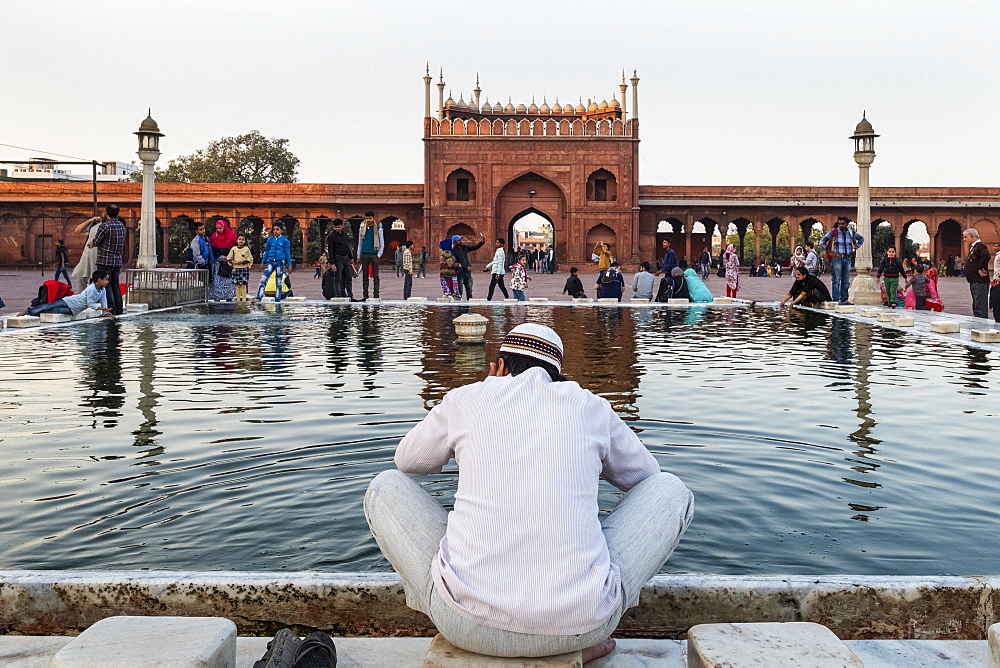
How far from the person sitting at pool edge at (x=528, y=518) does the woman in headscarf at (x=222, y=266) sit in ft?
42.7

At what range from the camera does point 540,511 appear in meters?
1.91

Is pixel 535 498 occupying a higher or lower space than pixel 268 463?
higher

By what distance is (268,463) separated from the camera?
4004 mm

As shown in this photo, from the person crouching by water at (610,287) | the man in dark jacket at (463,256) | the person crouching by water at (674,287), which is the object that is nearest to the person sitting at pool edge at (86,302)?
the man in dark jacket at (463,256)

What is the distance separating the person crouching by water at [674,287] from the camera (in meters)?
15.1

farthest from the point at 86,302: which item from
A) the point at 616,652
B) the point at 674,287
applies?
the point at 616,652

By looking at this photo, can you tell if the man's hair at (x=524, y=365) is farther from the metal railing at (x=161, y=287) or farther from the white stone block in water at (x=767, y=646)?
the metal railing at (x=161, y=287)

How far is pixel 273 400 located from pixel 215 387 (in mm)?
674

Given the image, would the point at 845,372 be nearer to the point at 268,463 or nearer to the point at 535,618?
the point at 268,463

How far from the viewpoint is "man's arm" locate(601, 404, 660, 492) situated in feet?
7.19

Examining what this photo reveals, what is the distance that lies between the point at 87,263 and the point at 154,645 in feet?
34.3

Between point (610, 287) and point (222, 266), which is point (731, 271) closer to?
point (610, 287)

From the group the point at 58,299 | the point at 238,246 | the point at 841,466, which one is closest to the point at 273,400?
the point at 841,466

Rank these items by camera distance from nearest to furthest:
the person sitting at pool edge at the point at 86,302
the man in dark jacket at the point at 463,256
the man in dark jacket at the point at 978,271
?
the person sitting at pool edge at the point at 86,302 → the man in dark jacket at the point at 978,271 → the man in dark jacket at the point at 463,256
